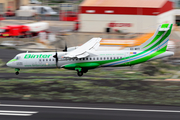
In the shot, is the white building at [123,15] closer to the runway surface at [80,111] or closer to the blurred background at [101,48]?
the blurred background at [101,48]

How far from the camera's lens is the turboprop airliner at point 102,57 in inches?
1158

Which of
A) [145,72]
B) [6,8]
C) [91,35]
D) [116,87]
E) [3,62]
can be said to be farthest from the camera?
[6,8]

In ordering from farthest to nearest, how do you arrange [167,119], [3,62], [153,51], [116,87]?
1. [3,62]
2. [153,51]
3. [116,87]
4. [167,119]

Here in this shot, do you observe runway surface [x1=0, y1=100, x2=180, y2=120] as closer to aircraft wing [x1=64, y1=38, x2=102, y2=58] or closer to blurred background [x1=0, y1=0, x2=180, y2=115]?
blurred background [x1=0, y1=0, x2=180, y2=115]

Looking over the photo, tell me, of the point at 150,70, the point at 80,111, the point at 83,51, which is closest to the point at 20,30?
the point at 83,51

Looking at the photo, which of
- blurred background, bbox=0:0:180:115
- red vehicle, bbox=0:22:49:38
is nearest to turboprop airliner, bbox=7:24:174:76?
blurred background, bbox=0:0:180:115

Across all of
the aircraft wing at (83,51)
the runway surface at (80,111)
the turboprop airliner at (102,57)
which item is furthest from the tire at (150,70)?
the runway surface at (80,111)

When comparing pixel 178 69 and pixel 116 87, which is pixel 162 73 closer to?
pixel 178 69

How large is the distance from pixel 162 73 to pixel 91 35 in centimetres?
1658

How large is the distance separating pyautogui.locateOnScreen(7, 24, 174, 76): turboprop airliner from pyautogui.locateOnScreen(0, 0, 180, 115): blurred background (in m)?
1.30

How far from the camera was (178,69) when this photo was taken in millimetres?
33531

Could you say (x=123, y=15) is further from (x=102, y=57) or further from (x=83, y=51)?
(x=83, y=51)

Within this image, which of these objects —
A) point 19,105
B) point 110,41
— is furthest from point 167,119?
point 110,41

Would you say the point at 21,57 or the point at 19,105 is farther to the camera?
the point at 21,57
